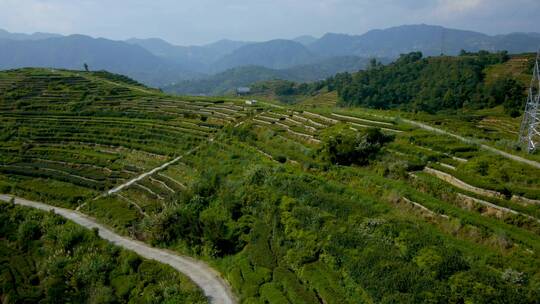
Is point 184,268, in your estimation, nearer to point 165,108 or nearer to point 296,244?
point 296,244

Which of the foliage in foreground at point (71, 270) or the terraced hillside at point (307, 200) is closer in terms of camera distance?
the terraced hillside at point (307, 200)

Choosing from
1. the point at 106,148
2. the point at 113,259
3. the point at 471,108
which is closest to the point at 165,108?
the point at 106,148

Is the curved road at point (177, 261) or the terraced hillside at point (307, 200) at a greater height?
the terraced hillside at point (307, 200)

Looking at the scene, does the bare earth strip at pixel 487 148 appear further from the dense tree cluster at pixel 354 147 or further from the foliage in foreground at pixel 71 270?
the foliage in foreground at pixel 71 270

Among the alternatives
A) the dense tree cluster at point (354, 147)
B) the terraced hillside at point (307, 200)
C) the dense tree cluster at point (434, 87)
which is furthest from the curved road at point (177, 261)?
the dense tree cluster at point (434, 87)

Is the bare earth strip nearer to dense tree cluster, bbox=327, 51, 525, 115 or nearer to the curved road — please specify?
the curved road

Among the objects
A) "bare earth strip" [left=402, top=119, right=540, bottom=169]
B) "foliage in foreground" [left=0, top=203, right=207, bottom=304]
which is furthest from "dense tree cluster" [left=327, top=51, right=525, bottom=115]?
"foliage in foreground" [left=0, top=203, right=207, bottom=304]
